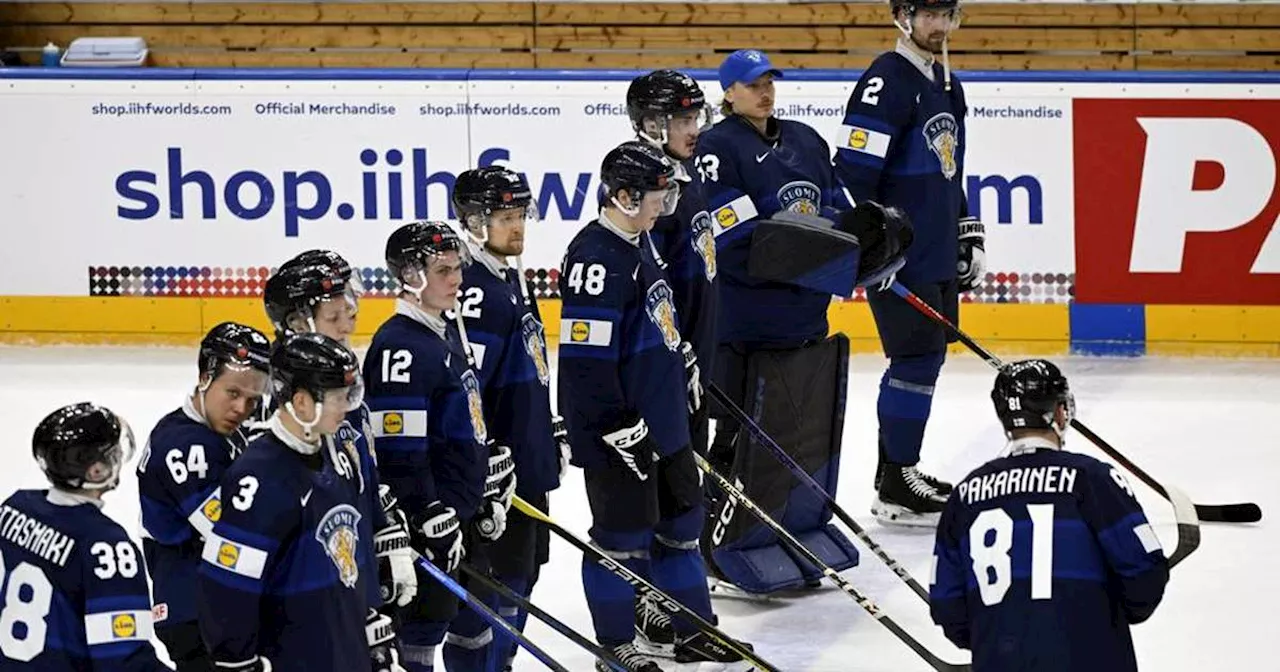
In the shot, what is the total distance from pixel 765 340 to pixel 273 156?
3.96m

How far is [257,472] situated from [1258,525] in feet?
13.8

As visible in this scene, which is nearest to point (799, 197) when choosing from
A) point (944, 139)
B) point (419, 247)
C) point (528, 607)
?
point (944, 139)

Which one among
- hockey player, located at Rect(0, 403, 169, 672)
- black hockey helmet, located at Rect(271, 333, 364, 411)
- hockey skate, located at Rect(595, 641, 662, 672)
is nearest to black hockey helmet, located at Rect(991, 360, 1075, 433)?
black hockey helmet, located at Rect(271, 333, 364, 411)

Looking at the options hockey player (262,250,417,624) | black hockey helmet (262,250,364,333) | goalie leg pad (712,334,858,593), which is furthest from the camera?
goalie leg pad (712,334,858,593)

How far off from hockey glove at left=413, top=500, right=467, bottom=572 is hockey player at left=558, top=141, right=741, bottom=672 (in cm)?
82

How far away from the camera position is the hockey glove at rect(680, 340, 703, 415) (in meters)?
5.92

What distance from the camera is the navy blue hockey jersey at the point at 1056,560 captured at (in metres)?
4.04

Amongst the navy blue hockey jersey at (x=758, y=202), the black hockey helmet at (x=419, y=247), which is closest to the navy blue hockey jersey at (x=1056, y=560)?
the black hockey helmet at (x=419, y=247)

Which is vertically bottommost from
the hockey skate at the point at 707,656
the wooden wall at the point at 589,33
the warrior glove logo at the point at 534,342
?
the hockey skate at the point at 707,656

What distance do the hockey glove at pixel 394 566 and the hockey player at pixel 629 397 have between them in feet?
3.68

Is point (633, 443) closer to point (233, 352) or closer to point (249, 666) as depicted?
point (233, 352)

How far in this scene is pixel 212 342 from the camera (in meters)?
4.46

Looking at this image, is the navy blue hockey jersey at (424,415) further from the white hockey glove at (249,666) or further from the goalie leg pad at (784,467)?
the goalie leg pad at (784,467)

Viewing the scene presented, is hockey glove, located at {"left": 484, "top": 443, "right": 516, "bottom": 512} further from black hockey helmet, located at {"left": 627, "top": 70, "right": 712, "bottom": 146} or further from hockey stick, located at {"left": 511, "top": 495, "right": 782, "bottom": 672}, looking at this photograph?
black hockey helmet, located at {"left": 627, "top": 70, "right": 712, "bottom": 146}
